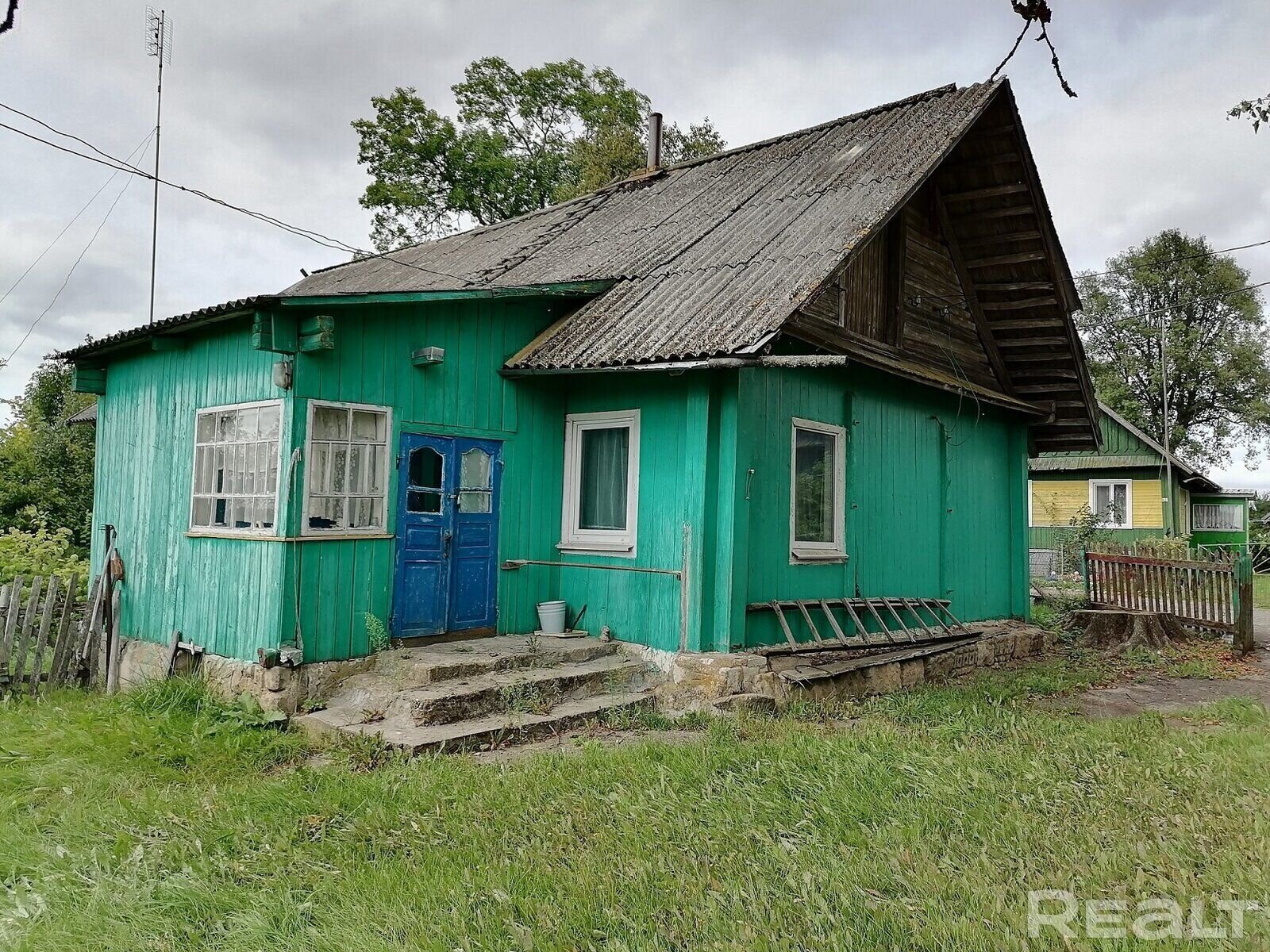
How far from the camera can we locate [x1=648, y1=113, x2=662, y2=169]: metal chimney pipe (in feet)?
47.0

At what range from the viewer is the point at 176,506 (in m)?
8.27

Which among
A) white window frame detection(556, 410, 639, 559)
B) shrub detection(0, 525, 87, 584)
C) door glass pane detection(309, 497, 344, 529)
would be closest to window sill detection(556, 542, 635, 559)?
white window frame detection(556, 410, 639, 559)

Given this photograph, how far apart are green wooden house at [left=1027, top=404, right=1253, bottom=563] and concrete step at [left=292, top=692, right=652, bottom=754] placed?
20.6 meters

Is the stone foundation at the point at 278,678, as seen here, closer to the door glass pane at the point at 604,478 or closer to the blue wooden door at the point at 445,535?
the blue wooden door at the point at 445,535

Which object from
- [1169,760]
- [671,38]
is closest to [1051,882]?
[1169,760]

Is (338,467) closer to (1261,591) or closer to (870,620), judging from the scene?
(870,620)

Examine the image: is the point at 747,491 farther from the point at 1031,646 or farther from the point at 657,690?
the point at 1031,646

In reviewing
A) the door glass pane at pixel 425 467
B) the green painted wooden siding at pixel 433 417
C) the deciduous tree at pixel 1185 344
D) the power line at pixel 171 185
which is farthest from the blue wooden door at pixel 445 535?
the deciduous tree at pixel 1185 344

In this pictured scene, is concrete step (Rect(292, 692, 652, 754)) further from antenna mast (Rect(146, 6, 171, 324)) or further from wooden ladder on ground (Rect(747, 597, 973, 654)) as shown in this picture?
antenna mast (Rect(146, 6, 171, 324))

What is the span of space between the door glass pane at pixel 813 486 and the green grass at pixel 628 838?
277cm

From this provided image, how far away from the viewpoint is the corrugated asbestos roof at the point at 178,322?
21.9 ft

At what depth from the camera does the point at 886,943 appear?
3.17 meters

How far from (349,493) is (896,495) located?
5875 mm

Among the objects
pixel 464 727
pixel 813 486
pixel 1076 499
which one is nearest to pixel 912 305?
pixel 813 486
